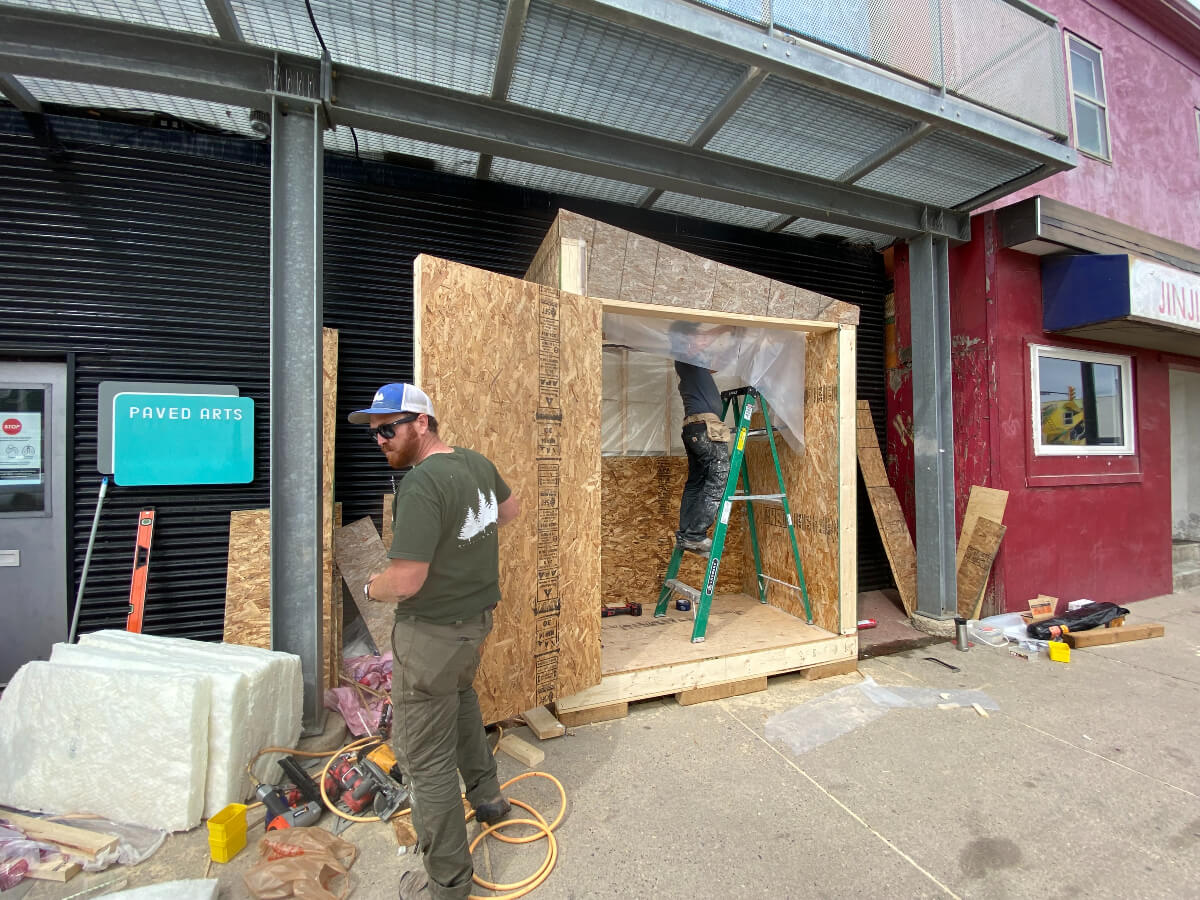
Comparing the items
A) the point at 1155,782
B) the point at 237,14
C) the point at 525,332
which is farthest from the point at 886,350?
the point at 237,14

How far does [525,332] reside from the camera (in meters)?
3.05

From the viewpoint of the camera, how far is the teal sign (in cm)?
371

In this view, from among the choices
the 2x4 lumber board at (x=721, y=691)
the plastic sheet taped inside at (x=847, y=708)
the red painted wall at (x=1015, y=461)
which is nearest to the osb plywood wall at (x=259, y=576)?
the 2x4 lumber board at (x=721, y=691)

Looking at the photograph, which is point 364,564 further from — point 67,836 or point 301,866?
point 301,866

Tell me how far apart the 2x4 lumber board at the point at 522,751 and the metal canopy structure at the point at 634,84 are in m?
3.76

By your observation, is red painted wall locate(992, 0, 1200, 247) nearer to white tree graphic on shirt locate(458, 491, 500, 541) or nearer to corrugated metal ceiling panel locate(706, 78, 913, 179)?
corrugated metal ceiling panel locate(706, 78, 913, 179)

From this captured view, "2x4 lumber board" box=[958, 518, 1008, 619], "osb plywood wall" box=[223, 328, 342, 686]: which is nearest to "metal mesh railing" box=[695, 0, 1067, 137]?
"2x4 lumber board" box=[958, 518, 1008, 619]

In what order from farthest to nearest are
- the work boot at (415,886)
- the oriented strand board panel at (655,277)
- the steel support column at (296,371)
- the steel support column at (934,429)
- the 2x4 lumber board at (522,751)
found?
the steel support column at (934,429), the oriented strand board panel at (655,277), the steel support column at (296,371), the 2x4 lumber board at (522,751), the work boot at (415,886)

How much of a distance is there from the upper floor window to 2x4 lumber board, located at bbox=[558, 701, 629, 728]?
849cm

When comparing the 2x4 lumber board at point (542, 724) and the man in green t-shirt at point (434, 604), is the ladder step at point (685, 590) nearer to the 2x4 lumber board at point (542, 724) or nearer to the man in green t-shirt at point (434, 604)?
the 2x4 lumber board at point (542, 724)

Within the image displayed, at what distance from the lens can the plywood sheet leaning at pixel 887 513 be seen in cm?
534

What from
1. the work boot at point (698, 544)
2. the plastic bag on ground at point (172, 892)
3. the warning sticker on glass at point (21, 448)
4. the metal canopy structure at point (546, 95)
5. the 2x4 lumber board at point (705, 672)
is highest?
the metal canopy structure at point (546, 95)

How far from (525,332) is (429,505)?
4.60ft

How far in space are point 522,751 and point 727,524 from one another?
100 inches
